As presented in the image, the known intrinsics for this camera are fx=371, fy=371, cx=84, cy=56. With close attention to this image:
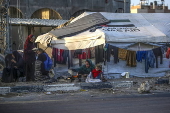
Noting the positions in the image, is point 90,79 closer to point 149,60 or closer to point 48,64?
point 48,64

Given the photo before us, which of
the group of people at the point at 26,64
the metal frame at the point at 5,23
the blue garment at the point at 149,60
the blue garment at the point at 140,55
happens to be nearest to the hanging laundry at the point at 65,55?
the group of people at the point at 26,64

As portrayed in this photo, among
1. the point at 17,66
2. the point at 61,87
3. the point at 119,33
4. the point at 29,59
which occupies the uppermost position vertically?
the point at 119,33

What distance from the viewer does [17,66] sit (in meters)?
14.6

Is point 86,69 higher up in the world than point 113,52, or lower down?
lower down

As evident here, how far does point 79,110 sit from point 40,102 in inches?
68.0

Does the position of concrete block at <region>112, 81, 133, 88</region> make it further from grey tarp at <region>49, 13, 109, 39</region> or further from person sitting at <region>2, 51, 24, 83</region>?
grey tarp at <region>49, 13, 109, 39</region>

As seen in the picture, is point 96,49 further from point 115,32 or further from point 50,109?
point 50,109

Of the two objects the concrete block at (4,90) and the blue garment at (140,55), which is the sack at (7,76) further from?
the blue garment at (140,55)

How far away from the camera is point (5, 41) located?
20688 millimetres

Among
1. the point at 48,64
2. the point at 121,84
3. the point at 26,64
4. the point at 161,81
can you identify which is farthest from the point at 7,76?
the point at 161,81

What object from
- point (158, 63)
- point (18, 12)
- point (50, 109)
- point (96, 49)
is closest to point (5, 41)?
point (96, 49)

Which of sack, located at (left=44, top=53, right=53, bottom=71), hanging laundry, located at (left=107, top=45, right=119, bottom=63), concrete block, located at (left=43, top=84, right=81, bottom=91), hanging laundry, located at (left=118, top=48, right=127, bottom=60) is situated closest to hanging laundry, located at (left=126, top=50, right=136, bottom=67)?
hanging laundry, located at (left=118, top=48, right=127, bottom=60)

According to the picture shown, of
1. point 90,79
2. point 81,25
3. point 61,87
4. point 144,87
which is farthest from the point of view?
point 81,25

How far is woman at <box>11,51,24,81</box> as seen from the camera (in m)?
14.5
